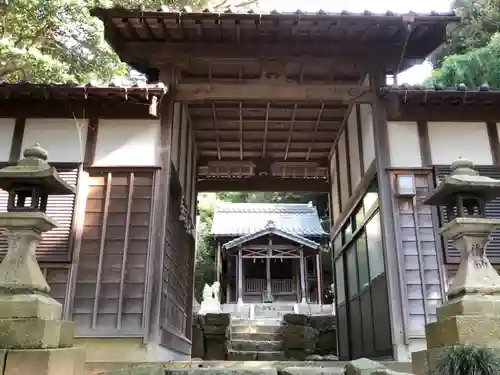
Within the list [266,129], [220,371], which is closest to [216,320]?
[266,129]

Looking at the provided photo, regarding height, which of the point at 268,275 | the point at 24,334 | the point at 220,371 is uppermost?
the point at 268,275

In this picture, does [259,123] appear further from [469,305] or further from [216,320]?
[216,320]

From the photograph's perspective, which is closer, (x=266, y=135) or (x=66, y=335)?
(x=66, y=335)

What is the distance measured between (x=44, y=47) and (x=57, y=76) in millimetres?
2069

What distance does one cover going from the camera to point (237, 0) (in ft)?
62.0

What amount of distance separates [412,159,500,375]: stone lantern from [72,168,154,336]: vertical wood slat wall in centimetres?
389

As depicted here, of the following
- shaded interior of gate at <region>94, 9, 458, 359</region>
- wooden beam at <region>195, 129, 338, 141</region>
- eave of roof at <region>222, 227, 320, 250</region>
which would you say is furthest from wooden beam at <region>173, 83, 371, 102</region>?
eave of roof at <region>222, 227, 320, 250</region>

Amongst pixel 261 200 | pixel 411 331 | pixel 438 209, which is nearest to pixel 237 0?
pixel 438 209

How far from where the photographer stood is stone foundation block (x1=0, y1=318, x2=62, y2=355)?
446 centimetres

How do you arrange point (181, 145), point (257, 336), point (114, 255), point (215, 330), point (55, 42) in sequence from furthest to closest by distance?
point (257, 336), point (215, 330), point (55, 42), point (181, 145), point (114, 255)

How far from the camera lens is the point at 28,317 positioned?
4.57m

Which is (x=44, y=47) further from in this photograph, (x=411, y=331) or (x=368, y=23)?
(x=411, y=331)

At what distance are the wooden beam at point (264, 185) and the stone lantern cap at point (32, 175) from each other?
7426 mm

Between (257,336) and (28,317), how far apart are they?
13391mm
